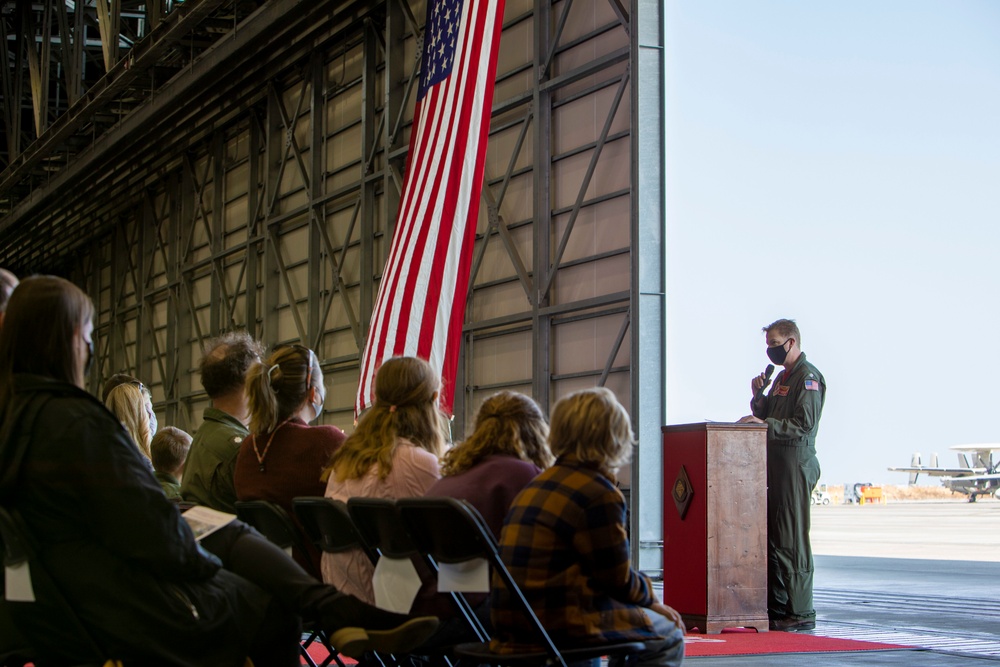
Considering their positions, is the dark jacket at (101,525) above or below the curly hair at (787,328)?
below

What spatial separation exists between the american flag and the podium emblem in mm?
1751

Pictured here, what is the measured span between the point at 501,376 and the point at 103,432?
8.24m

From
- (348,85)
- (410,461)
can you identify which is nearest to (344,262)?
(348,85)

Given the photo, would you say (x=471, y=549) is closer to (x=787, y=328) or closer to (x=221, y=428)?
(x=221, y=428)

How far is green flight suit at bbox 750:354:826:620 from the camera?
5.40 metres

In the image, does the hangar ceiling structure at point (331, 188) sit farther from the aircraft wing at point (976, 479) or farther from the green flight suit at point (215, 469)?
the aircraft wing at point (976, 479)

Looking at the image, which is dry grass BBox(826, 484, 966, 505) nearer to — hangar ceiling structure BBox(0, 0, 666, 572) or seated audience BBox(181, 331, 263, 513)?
hangar ceiling structure BBox(0, 0, 666, 572)

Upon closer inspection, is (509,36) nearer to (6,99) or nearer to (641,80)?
(641,80)

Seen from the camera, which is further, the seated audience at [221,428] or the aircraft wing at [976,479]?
the aircraft wing at [976,479]

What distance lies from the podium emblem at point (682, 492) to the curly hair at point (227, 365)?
2.45m

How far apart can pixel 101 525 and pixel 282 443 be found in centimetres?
136

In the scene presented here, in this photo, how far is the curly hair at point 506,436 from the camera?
111 inches

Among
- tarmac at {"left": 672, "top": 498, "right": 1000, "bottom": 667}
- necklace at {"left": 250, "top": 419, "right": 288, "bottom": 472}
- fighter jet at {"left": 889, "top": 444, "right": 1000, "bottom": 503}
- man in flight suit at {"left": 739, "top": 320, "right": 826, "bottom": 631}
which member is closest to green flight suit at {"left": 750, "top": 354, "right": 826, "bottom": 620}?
man in flight suit at {"left": 739, "top": 320, "right": 826, "bottom": 631}

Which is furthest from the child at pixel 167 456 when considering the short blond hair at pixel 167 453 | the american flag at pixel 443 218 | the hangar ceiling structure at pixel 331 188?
the hangar ceiling structure at pixel 331 188
